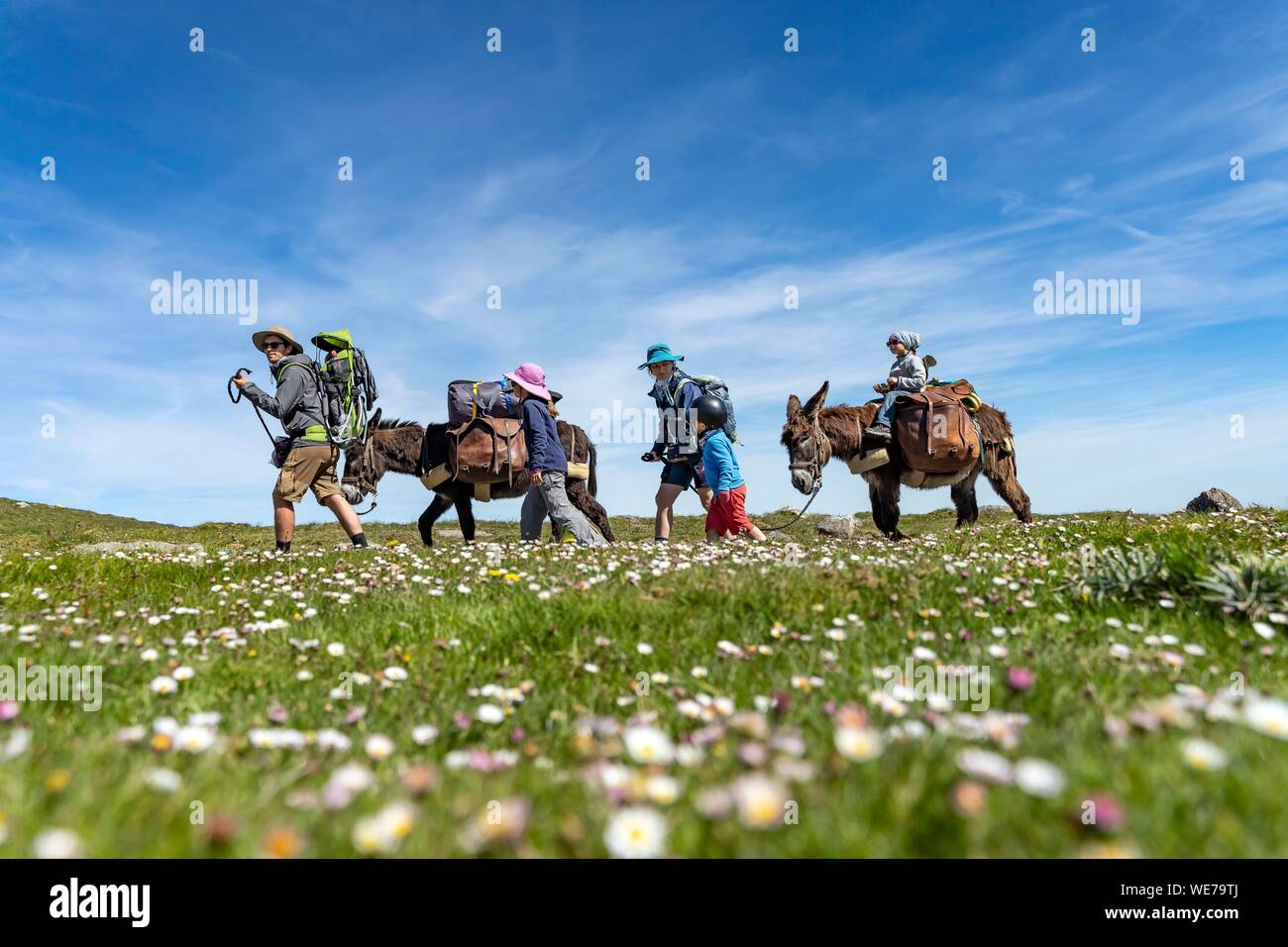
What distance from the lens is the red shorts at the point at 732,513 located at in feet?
40.8

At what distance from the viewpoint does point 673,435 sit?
52.1 ft

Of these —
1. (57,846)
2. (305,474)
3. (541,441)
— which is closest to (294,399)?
(305,474)

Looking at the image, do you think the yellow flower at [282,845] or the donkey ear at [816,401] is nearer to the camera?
the yellow flower at [282,845]

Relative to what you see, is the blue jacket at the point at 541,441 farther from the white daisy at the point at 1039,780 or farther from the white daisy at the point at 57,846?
the white daisy at the point at 1039,780

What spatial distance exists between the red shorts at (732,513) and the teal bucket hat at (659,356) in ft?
15.1

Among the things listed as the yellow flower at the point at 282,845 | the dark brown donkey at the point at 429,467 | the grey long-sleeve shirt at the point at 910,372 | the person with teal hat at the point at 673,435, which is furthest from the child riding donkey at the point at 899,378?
the yellow flower at the point at 282,845

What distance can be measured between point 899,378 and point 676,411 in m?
5.40

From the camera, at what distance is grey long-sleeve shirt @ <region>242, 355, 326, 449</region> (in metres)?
13.4

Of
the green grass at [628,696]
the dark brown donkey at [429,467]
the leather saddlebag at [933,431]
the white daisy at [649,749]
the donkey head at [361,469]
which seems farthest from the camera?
the donkey head at [361,469]

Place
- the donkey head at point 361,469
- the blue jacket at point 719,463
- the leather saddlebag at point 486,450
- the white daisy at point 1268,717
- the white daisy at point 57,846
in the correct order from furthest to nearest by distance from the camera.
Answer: the donkey head at point 361,469 < the leather saddlebag at point 486,450 < the blue jacket at point 719,463 < the white daisy at point 1268,717 < the white daisy at point 57,846

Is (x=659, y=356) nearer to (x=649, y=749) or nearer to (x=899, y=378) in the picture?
(x=899, y=378)

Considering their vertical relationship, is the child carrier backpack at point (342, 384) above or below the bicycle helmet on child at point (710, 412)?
above
